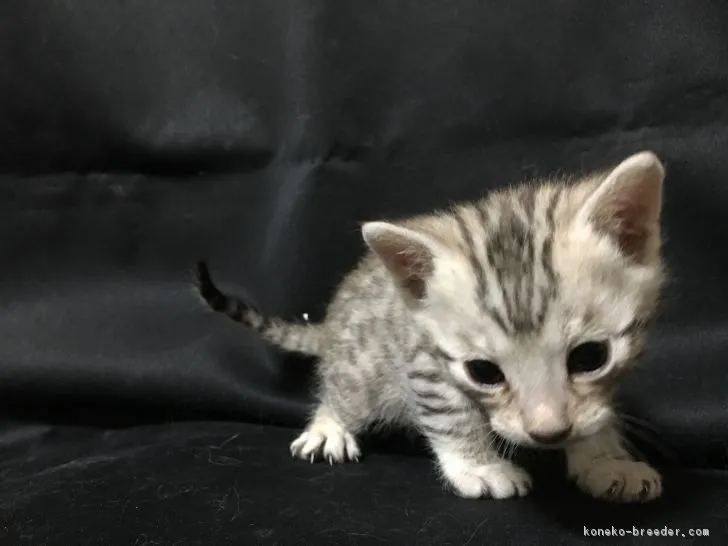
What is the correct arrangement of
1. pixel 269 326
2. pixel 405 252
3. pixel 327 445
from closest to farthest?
pixel 405 252, pixel 327 445, pixel 269 326

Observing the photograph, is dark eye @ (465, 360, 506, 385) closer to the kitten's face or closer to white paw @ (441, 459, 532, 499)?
the kitten's face

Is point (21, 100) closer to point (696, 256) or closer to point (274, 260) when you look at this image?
point (274, 260)

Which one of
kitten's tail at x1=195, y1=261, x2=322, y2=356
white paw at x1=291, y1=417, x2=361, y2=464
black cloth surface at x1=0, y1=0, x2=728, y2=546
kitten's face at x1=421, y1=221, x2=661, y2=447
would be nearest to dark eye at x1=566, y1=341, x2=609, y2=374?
kitten's face at x1=421, y1=221, x2=661, y2=447

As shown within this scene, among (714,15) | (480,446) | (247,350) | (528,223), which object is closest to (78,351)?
(247,350)

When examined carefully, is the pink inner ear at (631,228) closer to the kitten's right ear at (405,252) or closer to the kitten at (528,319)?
the kitten at (528,319)

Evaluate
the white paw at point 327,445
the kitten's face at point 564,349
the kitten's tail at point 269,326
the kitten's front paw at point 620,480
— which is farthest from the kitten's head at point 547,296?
the kitten's tail at point 269,326

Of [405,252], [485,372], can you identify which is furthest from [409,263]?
[485,372]

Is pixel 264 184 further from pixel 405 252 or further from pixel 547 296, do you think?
pixel 547 296
